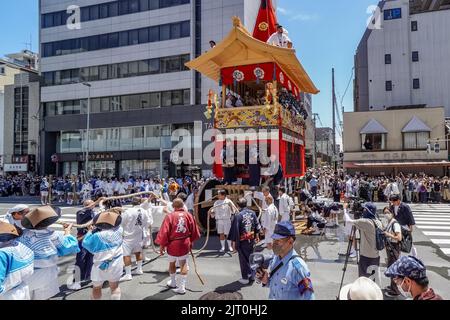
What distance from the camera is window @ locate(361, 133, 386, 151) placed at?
32562 mm

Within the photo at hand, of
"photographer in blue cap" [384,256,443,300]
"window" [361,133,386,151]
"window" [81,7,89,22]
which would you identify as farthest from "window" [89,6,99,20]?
"photographer in blue cap" [384,256,443,300]

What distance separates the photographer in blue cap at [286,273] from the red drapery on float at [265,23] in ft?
35.1

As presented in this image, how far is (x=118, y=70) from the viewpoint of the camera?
1455 inches

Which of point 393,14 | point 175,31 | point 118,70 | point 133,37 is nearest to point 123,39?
point 133,37

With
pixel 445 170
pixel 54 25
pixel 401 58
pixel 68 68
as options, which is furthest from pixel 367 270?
pixel 54 25

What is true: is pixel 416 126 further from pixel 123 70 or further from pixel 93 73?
pixel 93 73

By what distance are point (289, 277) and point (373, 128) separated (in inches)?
1273

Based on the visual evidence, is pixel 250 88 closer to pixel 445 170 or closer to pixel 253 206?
pixel 253 206

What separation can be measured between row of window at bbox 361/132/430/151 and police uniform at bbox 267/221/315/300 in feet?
106

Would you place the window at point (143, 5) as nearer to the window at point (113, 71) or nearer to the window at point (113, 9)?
the window at point (113, 9)

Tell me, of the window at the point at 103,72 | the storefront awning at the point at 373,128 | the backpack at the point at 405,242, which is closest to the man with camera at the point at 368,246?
the backpack at the point at 405,242

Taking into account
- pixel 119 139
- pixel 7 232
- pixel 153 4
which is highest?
pixel 153 4

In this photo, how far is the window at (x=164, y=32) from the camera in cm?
3519

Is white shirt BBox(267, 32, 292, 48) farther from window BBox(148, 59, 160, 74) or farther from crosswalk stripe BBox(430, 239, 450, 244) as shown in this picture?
window BBox(148, 59, 160, 74)
